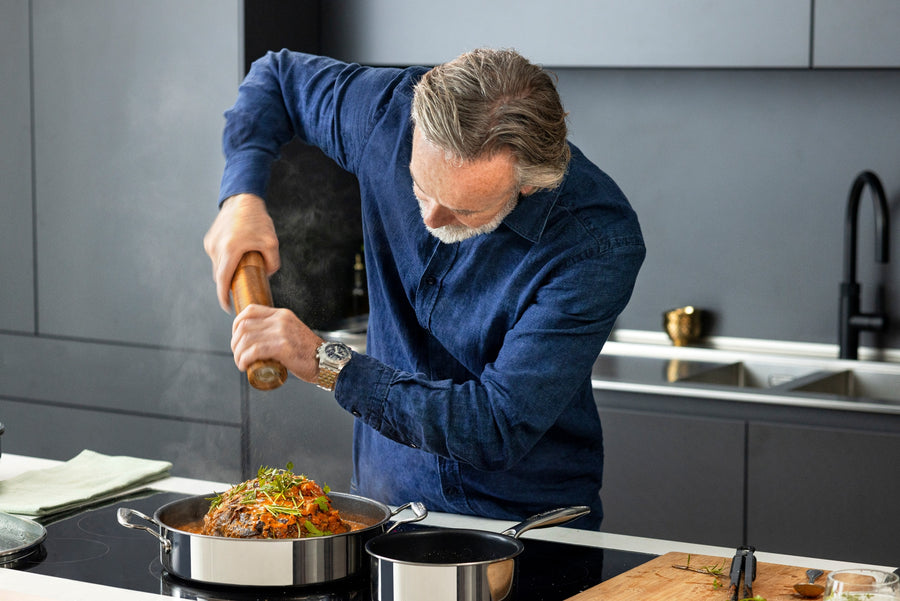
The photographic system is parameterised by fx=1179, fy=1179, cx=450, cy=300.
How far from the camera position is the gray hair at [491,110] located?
4.99ft

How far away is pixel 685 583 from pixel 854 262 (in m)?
1.86

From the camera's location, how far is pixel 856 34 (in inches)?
110

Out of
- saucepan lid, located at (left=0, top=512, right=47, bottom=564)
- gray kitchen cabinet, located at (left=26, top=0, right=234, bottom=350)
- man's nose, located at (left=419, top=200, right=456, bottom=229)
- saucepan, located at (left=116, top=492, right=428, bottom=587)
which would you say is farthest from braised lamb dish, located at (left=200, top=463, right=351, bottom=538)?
gray kitchen cabinet, located at (left=26, top=0, right=234, bottom=350)

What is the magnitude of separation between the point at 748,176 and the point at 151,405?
1.91m

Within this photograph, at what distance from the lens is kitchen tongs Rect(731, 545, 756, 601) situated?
4.56 feet

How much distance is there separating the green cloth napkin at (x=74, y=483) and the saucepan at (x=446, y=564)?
0.67m

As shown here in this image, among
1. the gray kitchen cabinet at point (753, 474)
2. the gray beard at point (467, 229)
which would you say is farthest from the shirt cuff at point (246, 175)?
the gray kitchen cabinet at point (753, 474)

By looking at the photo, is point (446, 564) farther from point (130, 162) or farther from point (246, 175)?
point (130, 162)

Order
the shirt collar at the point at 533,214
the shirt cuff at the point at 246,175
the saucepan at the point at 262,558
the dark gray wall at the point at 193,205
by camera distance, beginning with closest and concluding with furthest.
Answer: the saucepan at the point at 262,558 < the shirt collar at the point at 533,214 < the shirt cuff at the point at 246,175 < the dark gray wall at the point at 193,205


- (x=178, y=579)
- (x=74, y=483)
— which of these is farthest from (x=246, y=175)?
(x=178, y=579)

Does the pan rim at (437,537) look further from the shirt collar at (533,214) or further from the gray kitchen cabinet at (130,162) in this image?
the gray kitchen cabinet at (130,162)

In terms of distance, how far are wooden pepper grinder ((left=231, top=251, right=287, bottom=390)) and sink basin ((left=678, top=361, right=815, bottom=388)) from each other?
1714mm

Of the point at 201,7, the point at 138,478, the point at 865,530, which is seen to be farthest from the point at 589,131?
the point at 138,478

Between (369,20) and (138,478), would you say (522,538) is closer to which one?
(138,478)
